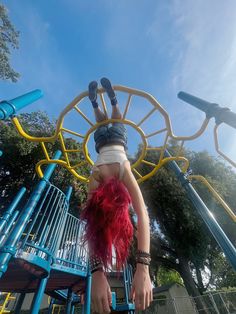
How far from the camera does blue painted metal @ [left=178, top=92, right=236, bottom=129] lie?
1.97 metres

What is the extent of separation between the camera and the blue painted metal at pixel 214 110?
6.46 feet

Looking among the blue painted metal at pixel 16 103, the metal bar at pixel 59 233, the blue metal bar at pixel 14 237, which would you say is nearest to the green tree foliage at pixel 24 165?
the metal bar at pixel 59 233

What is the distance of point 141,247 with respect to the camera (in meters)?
1.43

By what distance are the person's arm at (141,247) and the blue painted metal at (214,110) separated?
40.5 inches

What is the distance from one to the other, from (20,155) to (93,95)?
13050 millimetres

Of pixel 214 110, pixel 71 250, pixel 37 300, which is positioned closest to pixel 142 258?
pixel 214 110

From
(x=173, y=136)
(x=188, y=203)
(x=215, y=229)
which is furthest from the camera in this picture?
(x=188, y=203)

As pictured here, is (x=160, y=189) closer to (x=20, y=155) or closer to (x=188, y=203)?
(x=188, y=203)

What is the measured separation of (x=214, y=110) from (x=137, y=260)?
5.28ft

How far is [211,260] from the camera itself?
17438 mm

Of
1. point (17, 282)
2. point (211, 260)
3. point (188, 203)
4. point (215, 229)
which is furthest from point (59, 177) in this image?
point (211, 260)

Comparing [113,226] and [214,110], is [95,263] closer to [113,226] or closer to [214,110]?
[113,226]

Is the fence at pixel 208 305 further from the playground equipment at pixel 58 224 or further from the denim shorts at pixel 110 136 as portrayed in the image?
the denim shorts at pixel 110 136

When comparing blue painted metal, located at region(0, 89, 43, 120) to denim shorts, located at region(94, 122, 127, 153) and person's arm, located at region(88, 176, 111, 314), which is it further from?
person's arm, located at region(88, 176, 111, 314)
